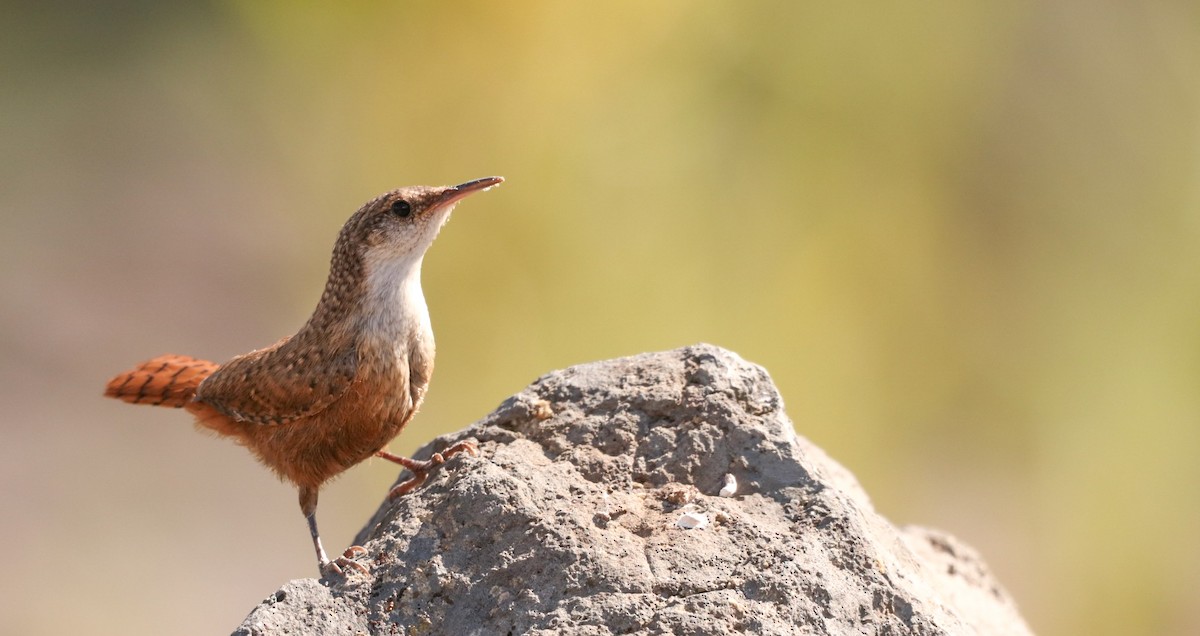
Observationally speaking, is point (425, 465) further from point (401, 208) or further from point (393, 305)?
point (401, 208)

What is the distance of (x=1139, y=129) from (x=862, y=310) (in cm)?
249

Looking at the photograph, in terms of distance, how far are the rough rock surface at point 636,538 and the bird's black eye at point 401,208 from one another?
69cm

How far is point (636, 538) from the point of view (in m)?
3.01

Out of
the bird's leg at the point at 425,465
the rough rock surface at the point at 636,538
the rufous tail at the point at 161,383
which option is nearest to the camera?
the rough rock surface at the point at 636,538

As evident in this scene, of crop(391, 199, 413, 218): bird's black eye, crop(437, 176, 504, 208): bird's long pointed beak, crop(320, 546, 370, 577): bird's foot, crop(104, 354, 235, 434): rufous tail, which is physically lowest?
crop(320, 546, 370, 577): bird's foot

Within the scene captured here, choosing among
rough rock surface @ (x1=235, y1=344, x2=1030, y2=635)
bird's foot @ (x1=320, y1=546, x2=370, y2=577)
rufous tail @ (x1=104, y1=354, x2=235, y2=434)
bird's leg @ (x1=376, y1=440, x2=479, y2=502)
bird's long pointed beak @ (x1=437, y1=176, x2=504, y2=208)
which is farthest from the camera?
rufous tail @ (x1=104, y1=354, x2=235, y2=434)

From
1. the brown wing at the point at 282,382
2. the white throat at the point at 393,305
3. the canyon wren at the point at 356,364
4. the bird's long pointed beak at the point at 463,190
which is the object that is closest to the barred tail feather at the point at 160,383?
the brown wing at the point at 282,382

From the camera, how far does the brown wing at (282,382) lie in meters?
3.53

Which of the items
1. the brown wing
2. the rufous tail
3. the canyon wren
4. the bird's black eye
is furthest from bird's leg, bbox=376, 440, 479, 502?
the rufous tail

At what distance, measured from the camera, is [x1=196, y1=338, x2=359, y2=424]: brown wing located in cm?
353

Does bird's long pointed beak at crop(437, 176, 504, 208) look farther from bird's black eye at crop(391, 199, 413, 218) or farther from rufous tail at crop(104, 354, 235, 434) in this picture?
rufous tail at crop(104, 354, 235, 434)

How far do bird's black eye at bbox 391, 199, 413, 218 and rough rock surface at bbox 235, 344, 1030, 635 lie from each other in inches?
27.0

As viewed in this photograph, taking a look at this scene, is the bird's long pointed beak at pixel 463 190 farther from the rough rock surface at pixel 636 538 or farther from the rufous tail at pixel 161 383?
the rufous tail at pixel 161 383

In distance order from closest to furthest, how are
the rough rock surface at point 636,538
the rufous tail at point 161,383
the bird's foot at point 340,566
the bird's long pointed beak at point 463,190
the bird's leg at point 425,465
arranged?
the rough rock surface at point 636,538 < the bird's foot at point 340,566 < the bird's leg at point 425,465 < the bird's long pointed beak at point 463,190 < the rufous tail at point 161,383
